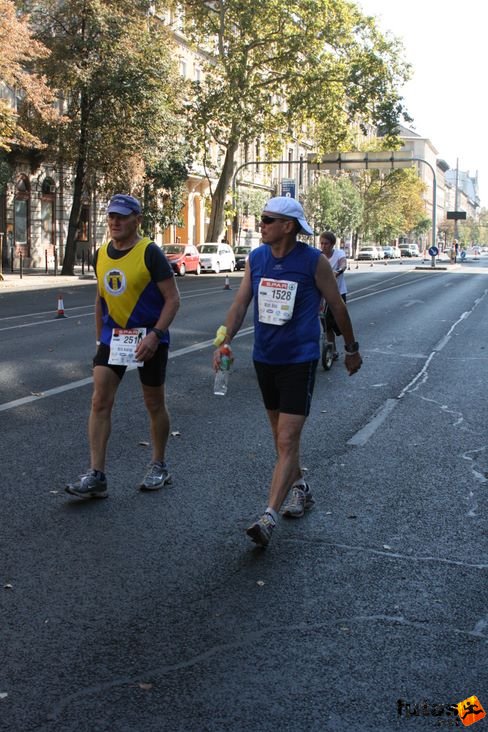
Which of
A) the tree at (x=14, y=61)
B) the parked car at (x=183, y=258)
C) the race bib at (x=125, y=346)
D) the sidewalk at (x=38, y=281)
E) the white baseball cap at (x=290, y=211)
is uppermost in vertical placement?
the tree at (x=14, y=61)

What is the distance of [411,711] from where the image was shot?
3166mm

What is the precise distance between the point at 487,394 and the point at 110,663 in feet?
24.8

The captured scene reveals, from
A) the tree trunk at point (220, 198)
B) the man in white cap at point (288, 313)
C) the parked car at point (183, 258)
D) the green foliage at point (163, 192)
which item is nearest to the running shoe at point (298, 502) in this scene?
the man in white cap at point (288, 313)

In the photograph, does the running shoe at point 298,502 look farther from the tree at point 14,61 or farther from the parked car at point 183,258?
the parked car at point 183,258

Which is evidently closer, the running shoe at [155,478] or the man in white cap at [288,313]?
the man in white cap at [288,313]

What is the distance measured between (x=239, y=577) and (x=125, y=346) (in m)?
1.86

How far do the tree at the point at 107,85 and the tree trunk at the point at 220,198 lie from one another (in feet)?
37.9

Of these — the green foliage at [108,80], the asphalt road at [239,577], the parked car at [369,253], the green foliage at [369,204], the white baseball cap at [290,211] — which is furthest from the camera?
the parked car at [369,253]

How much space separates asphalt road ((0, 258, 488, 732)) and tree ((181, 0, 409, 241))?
3691 centimetres

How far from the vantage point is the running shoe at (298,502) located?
5547 millimetres

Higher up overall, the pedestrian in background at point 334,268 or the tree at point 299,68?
the tree at point 299,68

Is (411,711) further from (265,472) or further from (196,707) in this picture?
(265,472)

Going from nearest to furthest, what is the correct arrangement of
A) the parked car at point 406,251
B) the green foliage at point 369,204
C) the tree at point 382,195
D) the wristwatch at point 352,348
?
the wristwatch at point 352,348 < the green foliage at point 369,204 < the tree at point 382,195 < the parked car at point 406,251

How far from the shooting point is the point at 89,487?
225 inches
